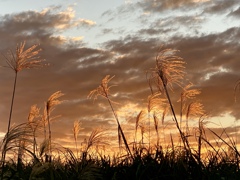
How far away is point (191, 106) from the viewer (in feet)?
38.7

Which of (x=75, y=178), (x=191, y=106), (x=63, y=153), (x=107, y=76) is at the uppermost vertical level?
(x=107, y=76)

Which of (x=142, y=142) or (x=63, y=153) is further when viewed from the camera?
(x=142, y=142)

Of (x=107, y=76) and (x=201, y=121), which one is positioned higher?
(x=107, y=76)

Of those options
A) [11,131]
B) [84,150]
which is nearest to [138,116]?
[84,150]

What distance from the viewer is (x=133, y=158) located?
1041 centimetres

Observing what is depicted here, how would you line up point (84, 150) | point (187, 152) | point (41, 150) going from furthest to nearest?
point (84, 150), point (187, 152), point (41, 150)

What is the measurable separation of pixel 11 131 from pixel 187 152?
3922 millimetres

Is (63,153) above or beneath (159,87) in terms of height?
beneath

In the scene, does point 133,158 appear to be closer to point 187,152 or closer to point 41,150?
point 187,152

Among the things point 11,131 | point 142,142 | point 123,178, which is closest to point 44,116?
point 142,142

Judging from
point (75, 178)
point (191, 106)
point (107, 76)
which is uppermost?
point (107, 76)

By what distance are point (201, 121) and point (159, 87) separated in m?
1.34

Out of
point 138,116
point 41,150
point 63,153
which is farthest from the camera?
point 138,116

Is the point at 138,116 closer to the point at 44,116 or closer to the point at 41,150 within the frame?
the point at 44,116
